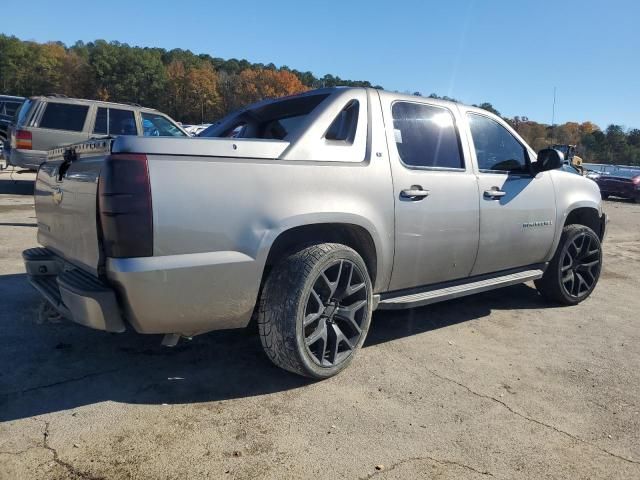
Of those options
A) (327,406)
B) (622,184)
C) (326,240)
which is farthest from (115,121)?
(622,184)

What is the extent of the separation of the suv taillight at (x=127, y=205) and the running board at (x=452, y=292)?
1.69m

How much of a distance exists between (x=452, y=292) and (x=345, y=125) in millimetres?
1494

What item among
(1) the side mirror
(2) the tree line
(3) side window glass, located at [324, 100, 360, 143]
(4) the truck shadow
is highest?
(2) the tree line

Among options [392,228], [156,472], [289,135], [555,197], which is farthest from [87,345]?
[555,197]

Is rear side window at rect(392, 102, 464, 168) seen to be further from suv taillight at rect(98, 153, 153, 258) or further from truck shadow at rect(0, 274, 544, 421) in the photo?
suv taillight at rect(98, 153, 153, 258)

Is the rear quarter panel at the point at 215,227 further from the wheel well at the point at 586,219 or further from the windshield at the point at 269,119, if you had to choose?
A: the wheel well at the point at 586,219

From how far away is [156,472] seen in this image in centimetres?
220

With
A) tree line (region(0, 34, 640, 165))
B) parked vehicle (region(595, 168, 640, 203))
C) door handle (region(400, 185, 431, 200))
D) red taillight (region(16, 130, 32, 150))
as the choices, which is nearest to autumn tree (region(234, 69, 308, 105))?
tree line (region(0, 34, 640, 165))

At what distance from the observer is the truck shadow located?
283 cm

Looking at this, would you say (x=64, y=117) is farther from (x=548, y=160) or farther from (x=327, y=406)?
(x=327, y=406)

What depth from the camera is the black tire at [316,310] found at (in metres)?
2.88

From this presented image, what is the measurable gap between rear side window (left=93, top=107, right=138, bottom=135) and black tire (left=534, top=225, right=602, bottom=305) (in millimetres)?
8375

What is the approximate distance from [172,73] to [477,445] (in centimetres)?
10609

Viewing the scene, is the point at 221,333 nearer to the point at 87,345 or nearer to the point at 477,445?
the point at 87,345
